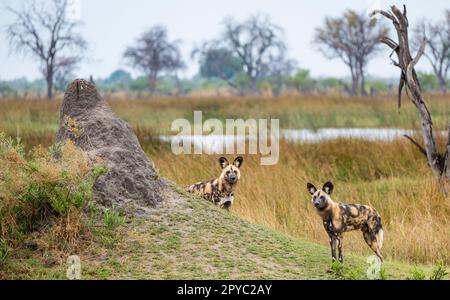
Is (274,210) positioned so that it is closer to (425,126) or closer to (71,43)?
(425,126)

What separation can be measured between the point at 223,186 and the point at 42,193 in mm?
2043

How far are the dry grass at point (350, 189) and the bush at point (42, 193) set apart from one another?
289 centimetres

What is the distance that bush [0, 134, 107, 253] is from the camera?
5.64 m

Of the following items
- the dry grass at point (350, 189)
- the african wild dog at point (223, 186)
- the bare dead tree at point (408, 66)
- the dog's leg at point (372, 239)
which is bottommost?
the dry grass at point (350, 189)

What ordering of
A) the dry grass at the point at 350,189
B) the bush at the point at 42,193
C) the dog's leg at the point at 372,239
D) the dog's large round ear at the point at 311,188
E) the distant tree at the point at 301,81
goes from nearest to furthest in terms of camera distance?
the dog's large round ear at the point at 311,188 → the bush at the point at 42,193 → the dog's leg at the point at 372,239 → the dry grass at the point at 350,189 → the distant tree at the point at 301,81

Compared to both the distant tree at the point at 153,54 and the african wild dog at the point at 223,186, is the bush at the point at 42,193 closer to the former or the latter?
the african wild dog at the point at 223,186

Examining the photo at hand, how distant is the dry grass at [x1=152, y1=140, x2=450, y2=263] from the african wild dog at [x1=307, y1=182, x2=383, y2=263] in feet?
5.77

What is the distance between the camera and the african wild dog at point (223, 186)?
7176 mm

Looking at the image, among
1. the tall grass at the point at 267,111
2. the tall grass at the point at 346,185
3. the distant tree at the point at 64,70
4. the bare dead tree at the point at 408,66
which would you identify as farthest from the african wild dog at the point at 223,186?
the distant tree at the point at 64,70

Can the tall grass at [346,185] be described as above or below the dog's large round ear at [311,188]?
below

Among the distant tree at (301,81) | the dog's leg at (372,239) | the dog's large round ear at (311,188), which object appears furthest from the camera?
the distant tree at (301,81)

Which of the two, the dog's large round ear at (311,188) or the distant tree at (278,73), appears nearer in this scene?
the dog's large round ear at (311,188)

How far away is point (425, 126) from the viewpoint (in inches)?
389
